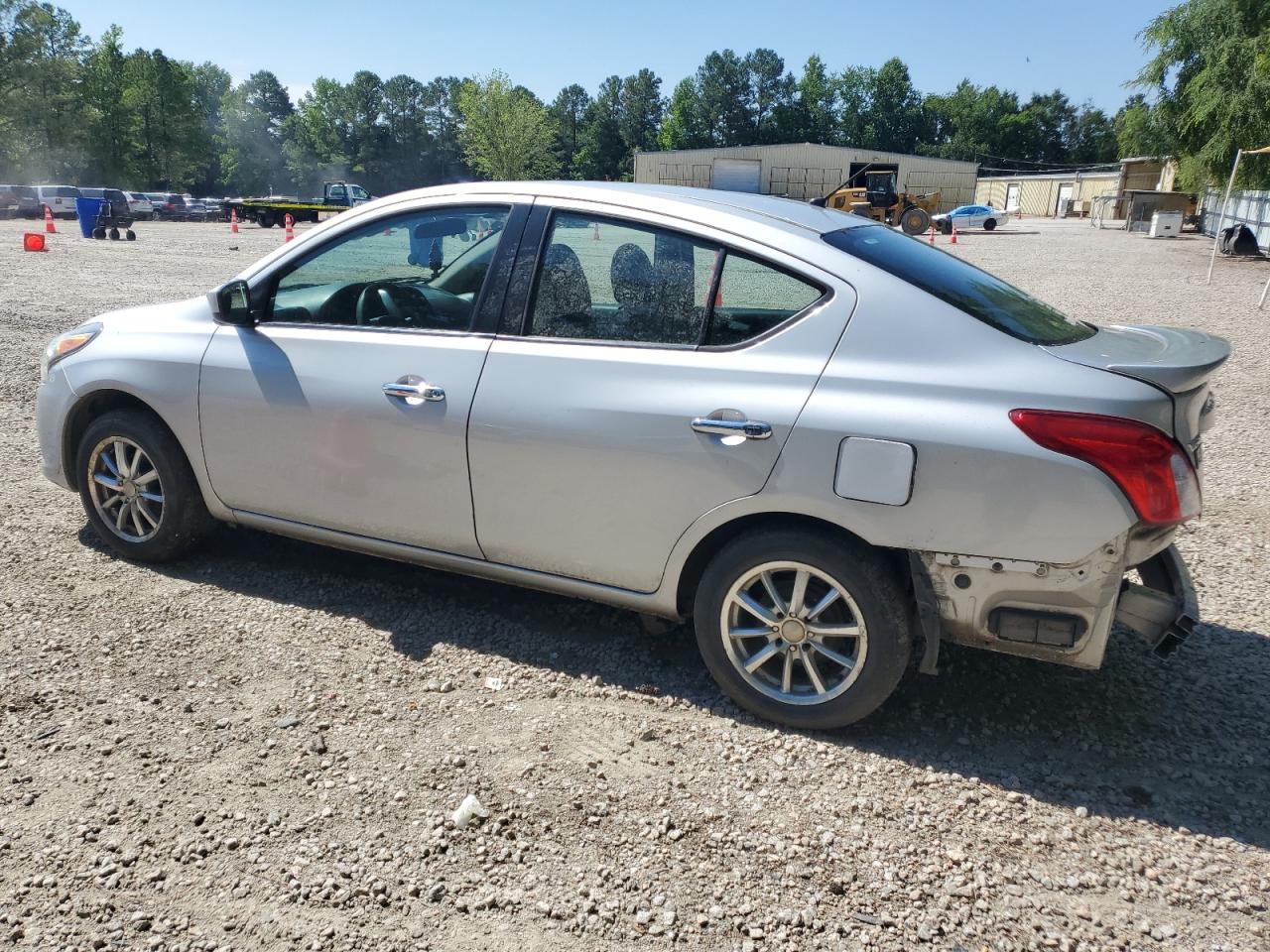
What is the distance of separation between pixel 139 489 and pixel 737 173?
68986mm

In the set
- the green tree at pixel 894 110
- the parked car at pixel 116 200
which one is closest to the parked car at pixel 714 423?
the parked car at pixel 116 200

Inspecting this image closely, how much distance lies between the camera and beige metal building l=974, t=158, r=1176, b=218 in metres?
65.3

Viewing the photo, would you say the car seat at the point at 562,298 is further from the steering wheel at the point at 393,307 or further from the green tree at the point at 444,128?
the green tree at the point at 444,128

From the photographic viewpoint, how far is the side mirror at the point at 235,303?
13.1 ft

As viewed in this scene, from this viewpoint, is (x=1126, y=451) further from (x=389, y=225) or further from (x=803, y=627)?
(x=389, y=225)

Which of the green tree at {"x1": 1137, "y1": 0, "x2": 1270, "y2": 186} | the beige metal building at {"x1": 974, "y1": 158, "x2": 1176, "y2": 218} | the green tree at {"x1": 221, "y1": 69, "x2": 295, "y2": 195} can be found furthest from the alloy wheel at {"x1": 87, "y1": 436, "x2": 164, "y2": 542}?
the green tree at {"x1": 221, "y1": 69, "x2": 295, "y2": 195}

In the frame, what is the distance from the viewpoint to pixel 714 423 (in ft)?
10.1

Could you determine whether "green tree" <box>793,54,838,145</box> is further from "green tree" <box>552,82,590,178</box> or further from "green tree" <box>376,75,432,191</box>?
"green tree" <box>376,75,432,191</box>

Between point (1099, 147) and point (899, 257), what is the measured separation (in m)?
137

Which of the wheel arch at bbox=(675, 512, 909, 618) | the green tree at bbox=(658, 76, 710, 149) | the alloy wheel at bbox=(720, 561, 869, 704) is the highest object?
the green tree at bbox=(658, 76, 710, 149)

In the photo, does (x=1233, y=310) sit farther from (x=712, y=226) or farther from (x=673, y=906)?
(x=673, y=906)

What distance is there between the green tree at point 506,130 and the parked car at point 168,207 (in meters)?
35.4

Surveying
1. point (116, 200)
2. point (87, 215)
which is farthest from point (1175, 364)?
point (116, 200)

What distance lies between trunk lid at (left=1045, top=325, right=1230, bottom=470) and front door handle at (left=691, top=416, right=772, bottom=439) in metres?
0.90
